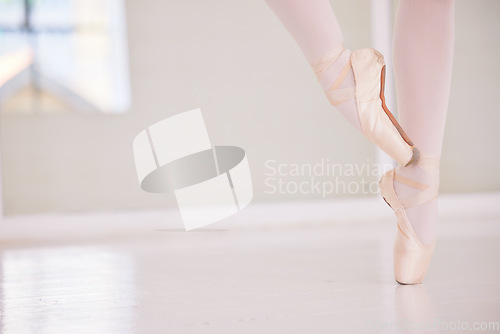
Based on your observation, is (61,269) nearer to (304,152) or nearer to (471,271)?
(471,271)

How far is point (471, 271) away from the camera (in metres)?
0.97

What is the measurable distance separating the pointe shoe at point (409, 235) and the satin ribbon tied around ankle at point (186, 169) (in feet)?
4.38

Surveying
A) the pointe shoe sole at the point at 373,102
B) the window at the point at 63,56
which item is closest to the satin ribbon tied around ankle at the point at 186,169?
the window at the point at 63,56

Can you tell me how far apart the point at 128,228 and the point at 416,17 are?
5.02ft

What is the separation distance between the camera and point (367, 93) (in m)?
0.79

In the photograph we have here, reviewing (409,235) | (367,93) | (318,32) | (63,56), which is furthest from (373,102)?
(63,56)

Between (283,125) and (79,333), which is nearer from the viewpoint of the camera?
(79,333)

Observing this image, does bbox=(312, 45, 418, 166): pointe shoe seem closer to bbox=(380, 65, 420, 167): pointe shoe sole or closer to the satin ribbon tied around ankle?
bbox=(380, 65, 420, 167): pointe shoe sole

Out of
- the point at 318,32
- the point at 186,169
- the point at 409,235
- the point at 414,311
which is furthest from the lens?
the point at 186,169

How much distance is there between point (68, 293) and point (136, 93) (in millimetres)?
1404

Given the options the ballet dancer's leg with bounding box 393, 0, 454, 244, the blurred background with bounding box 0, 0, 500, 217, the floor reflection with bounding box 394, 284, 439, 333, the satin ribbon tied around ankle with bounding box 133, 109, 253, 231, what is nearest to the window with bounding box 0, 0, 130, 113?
the blurred background with bounding box 0, 0, 500, 217

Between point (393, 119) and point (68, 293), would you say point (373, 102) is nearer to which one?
point (393, 119)

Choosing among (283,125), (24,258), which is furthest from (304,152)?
(24,258)

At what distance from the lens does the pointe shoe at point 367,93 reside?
2.60ft
